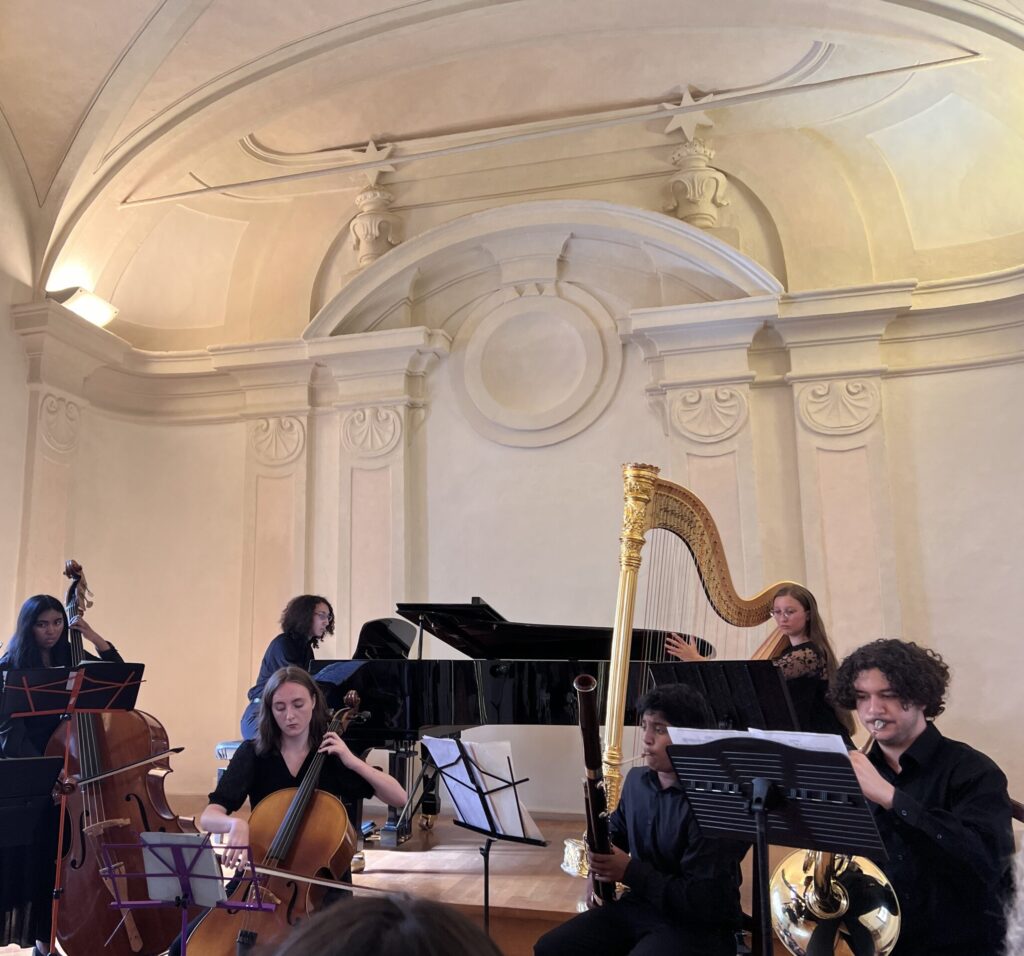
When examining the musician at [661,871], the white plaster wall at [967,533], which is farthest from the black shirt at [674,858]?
the white plaster wall at [967,533]

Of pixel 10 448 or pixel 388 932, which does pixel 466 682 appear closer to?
pixel 10 448

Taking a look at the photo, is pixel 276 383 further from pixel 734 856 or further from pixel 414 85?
pixel 734 856

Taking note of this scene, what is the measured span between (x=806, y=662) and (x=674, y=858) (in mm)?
1478

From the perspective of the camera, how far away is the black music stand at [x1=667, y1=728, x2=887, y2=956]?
2.39 m

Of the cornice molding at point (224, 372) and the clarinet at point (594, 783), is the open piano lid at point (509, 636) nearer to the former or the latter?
the clarinet at point (594, 783)

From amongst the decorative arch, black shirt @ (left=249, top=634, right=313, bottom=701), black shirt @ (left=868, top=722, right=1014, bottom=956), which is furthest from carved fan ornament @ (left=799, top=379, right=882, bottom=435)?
black shirt @ (left=868, top=722, right=1014, bottom=956)

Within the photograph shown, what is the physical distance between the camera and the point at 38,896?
12.6 feet

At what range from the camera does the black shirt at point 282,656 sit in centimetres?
562

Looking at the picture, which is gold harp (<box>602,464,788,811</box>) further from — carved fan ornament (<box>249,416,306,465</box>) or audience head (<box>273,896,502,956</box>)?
carved fan ornament (<box>249,416,306,465</box>)

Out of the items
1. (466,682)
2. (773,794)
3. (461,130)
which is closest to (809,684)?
(773,794)

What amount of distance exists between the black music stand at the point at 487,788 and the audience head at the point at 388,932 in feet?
9.06

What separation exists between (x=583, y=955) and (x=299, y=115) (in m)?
7.11

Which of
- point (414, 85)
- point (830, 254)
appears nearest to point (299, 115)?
point (414, 85)

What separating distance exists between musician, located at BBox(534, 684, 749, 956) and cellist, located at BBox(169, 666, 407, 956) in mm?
892
